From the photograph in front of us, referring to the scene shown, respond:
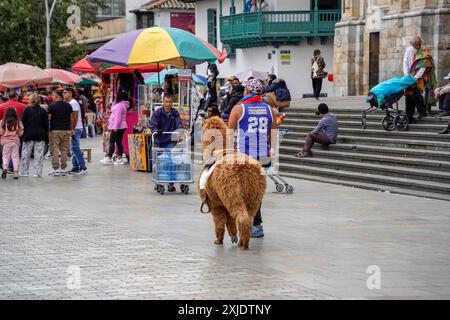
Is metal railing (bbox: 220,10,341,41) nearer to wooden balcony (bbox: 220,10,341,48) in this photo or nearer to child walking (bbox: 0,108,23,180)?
wooden balcony (bbox: 220,10,341,48)

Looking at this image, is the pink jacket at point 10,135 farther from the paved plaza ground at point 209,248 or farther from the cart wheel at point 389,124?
the cart wheel at point 389,124

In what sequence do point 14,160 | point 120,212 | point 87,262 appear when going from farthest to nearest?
point 14,160 < point 120,212 < point 87,262

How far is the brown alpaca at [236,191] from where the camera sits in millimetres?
11117

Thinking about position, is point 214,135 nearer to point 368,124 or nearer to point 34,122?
point 34,122

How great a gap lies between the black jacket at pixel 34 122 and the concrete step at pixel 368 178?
502 centimetres

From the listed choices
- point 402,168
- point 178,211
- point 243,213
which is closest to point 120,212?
point 178,211

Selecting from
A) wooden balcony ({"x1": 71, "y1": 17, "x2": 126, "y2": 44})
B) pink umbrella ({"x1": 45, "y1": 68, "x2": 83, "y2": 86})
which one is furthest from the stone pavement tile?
wooden balcony ({"x1": 71, "y1": 17, "x2": 126, "y2": 44})

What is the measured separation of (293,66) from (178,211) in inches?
1162

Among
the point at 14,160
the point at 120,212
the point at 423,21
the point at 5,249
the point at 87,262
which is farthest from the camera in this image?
the point at 423,21

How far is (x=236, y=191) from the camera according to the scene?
437 inches

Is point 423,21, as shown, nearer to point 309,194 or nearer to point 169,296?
point 309,194

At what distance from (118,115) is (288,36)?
20.5 metres

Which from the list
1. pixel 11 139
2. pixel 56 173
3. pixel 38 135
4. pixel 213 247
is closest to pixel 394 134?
pixel 56 173

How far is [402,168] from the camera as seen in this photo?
18.7m
